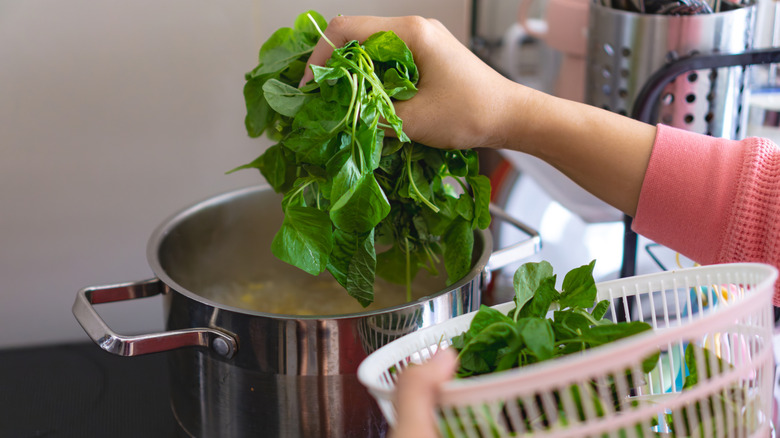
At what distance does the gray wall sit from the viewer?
0.78 metres

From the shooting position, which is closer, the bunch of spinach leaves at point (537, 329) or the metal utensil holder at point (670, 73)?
the bunch of spinach leaves at point (537, 329)

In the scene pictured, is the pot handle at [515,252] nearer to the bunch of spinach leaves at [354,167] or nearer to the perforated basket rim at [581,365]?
the bunch of spinach leaves at [354,167]

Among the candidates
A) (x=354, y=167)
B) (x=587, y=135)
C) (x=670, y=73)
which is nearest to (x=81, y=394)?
(x=354, y=167)

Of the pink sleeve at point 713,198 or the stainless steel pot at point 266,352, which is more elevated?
the pink sleeve at point 713,198

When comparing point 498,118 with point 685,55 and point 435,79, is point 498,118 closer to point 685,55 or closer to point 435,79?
point 435,79

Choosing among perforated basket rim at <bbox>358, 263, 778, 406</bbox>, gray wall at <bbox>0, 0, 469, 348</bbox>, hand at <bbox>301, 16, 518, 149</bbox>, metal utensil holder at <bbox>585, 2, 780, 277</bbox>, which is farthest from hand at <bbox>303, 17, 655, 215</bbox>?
gray wall at <bbox>0, 0, 469, 348</bbox>

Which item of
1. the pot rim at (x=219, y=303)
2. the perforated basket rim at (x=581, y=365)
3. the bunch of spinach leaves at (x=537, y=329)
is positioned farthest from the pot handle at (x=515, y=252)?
the perforated basket rim at (x=581, y=365)

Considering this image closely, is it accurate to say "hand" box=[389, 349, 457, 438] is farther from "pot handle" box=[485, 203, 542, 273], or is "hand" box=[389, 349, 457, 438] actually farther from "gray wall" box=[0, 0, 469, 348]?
"gray wall" box=[0, 0, 469, 348]

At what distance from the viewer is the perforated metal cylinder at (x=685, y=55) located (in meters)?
0.69

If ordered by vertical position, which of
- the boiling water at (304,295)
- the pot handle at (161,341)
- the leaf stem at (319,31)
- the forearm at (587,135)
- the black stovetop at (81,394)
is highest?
the leaf stem at (319,31)

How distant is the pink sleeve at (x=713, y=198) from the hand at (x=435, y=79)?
0.49ft

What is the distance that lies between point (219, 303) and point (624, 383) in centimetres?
28

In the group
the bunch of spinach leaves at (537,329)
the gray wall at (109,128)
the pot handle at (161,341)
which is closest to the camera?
the bunch of spinach leaves at (537,329)

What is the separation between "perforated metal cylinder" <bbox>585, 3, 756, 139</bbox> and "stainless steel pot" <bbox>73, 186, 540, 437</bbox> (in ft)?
0.97
